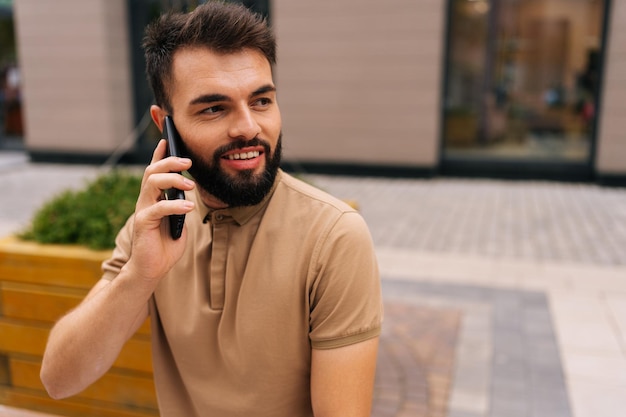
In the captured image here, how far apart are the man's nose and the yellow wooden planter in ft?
5.35

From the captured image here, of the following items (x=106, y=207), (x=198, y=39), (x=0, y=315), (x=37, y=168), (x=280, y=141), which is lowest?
(x=37, y=168)

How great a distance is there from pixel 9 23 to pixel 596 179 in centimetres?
1469

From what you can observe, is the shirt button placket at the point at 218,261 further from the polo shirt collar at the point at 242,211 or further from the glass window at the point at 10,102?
the glass window at the point at 10,102

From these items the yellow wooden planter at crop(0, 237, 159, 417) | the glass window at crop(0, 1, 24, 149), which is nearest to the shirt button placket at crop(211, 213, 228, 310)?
the yellow wooden planter at crop(0, 237, 159, 417)

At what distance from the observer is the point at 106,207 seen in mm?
3371

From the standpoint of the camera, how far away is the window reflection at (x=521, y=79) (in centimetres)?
1105

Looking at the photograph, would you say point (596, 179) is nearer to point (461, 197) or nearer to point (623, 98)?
point (623, 98)

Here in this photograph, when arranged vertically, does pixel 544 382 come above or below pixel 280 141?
below

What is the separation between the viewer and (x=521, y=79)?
1155cm

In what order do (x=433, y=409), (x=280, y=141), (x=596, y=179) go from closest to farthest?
(x=280, y=141) → (x=433, y=409) → (x=596, y=179)

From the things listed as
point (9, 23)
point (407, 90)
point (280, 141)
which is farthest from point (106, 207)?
point (9, 23)

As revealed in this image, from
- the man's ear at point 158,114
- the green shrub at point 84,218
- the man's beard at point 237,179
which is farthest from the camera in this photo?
the green shrub at point 84,218

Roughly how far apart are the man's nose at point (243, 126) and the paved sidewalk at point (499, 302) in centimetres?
112

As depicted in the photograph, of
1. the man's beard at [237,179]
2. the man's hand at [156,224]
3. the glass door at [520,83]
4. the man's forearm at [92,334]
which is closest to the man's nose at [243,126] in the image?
the man's beard at [237,179]
